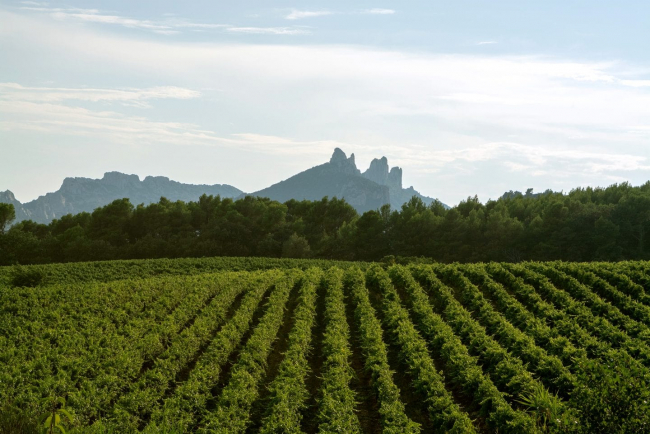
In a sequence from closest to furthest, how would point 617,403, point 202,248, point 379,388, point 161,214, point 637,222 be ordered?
point 617,403 → point 379,388 → point 637,222 → point 202,248 → point 161,214

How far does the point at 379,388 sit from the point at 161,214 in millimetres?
54389

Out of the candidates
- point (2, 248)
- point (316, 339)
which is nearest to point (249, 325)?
point (316, 339)

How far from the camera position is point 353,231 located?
61.2 metres

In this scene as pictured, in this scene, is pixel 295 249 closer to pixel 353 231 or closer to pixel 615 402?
pixel 353 231

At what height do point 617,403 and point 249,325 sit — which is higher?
point 617,403

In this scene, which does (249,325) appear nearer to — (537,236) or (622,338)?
(622,338)

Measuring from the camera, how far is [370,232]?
199 ft

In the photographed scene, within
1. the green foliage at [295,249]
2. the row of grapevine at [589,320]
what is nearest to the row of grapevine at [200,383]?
the row of grapevine at [589,320]

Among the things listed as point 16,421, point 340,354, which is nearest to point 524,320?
point 340,354

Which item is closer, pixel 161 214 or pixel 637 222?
pixel 637 222

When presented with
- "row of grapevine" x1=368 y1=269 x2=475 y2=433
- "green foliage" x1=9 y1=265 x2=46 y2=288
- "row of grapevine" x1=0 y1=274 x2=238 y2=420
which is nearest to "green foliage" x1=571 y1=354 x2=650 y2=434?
"row of grapevine" x1=368 y1=269 x2=475 y2=433

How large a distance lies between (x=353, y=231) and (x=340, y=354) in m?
44.6

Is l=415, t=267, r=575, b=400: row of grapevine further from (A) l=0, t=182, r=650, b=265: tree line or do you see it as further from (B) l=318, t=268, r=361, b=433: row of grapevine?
(A) l=0, t=182, r=650, b=265: tree line

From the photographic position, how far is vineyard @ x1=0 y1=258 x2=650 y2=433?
12.4 metres
